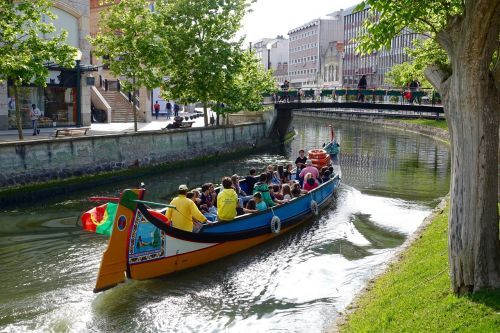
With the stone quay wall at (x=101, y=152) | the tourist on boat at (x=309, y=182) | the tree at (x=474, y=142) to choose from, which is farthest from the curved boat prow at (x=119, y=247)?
the stone quay wall at (x=101, y=152)

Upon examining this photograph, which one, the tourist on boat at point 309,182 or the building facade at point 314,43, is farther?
the building facade at point 314,43

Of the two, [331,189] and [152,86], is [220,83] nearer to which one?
[152,86]

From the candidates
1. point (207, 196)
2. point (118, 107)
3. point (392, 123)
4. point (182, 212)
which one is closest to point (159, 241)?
point (182, 212)

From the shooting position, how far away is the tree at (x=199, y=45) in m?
36.5

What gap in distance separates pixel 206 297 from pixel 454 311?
20.5ft

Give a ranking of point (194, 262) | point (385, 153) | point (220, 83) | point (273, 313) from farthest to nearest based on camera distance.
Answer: point (385, 153), point (220, 83), point (194, 262), point (273, 313)

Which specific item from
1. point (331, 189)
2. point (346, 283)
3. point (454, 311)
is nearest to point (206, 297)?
point (346, 283)

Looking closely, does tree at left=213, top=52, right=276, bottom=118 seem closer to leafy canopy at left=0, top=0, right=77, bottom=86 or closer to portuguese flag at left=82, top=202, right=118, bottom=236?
leafy canopy at left=0, top=0, right=77, bottom=86

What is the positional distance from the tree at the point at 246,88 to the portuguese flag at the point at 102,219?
988 inches

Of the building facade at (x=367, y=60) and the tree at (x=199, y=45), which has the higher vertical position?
the building facade at (x=367, y=60)

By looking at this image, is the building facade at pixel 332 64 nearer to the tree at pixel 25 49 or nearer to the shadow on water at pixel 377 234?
the tree at pixel 25 49

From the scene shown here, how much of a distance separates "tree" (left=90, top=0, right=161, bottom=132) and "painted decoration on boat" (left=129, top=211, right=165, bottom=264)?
19.3 meters

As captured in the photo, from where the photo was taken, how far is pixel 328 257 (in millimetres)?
16281

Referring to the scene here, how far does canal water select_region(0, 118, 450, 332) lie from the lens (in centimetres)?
1166
